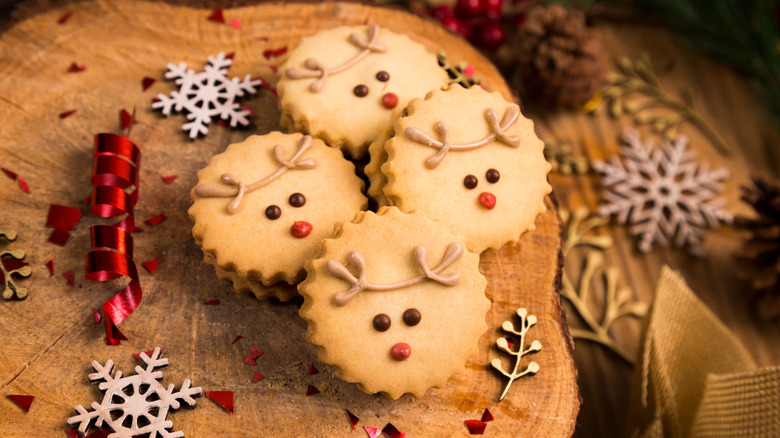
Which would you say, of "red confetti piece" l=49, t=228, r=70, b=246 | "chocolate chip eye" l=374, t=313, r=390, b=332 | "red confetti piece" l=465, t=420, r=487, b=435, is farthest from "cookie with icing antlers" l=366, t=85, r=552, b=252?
"red confetti piece" l=49, t=228, r=70, b=246

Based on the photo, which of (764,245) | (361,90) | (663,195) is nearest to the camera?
(361,90)

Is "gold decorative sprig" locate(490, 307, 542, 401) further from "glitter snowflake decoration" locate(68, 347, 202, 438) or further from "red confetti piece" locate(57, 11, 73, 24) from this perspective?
"red confetti piece" locate(57, 11, 73, 24)

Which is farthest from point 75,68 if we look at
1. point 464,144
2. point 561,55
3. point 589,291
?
point 589,291

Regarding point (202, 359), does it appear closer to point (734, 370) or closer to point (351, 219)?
point (351, 219)

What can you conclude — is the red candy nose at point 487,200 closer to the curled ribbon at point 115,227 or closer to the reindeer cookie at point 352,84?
the reindeer cookie at point 352,84

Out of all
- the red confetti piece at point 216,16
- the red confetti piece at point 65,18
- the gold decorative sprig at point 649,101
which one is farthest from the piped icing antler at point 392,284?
the gold decorative sprig at point 649,101

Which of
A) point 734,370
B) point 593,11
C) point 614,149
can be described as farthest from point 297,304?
point 593,11

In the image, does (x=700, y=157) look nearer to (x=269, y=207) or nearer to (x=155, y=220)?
(x=269, y=207)
